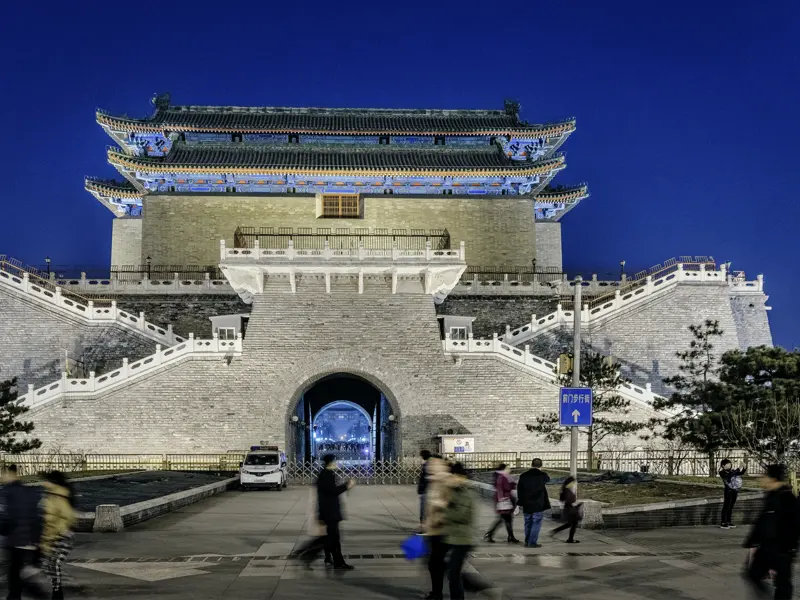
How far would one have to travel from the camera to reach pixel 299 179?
50.4 m

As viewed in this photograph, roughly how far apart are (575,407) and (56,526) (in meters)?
10.5

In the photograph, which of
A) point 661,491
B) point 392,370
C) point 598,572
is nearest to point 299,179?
point 392,370

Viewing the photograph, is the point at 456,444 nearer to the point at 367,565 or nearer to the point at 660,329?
the point at 660,329

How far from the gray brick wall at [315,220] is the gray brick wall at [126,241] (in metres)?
5.79

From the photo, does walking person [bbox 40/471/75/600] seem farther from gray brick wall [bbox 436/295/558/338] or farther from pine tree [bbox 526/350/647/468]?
gray brick wall [bbox 436/295/558/338]

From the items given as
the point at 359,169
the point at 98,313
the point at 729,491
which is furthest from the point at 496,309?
the point at 729,491

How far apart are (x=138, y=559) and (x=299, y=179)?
38.7 meters

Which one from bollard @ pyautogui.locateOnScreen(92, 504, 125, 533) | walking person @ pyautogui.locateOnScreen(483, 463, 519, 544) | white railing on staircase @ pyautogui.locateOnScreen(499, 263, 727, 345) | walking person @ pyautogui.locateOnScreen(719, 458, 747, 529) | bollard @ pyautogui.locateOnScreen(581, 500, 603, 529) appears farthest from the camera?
white railing on staircase @ pyautogui.locateOnScreen(499, 263, 727, 345)

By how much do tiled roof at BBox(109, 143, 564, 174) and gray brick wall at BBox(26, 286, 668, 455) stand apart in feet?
45.3

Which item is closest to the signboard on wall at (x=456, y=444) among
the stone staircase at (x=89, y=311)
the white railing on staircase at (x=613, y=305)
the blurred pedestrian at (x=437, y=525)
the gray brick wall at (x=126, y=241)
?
the white railing on staircase at (x=613, y=305)

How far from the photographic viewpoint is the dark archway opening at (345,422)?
40.5 meters

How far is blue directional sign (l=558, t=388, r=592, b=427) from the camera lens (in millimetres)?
17672

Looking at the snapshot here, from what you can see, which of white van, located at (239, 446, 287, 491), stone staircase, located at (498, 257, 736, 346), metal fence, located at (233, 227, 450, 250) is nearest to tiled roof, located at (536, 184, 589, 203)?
metal fence, located at (233, 227, 450, 250)

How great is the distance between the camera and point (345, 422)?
69.2 m
